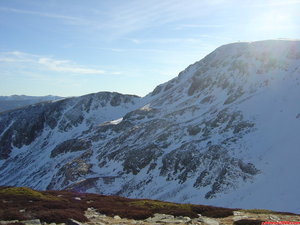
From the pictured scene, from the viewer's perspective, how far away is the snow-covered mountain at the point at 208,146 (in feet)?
164

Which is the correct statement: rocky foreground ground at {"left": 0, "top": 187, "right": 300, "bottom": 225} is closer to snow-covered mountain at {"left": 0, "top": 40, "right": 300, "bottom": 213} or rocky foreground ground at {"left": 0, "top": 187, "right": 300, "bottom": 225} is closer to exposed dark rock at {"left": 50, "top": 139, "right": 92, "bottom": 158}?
snow-covered mountain at {"left": 0, "top": 40, "right": 300, "bottom": 213}

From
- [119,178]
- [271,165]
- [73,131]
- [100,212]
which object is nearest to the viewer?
[100,212]

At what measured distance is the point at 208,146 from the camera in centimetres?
6431

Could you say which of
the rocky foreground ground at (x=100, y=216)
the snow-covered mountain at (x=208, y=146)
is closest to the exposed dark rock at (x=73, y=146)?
the snow-covered mountain at (x=208, y=146)

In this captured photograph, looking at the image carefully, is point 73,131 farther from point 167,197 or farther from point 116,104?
point 167,197

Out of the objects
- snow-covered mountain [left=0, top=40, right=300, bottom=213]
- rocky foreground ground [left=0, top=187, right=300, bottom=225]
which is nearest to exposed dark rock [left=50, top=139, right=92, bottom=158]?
snow-covered mountain [left=0, top=40, right=300, bottom=213]

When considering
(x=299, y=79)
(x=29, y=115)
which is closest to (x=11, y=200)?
(x=299, y=79)

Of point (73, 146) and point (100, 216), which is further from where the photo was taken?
point (73, 146)

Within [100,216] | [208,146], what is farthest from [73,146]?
[100,216]

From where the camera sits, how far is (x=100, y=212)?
18.7m

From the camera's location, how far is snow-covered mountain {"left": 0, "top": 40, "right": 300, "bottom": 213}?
5003cm

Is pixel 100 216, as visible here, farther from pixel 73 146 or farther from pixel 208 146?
pixel 73 146

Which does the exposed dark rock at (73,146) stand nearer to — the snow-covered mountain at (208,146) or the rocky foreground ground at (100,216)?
the snow-covered mountain at (208,146)

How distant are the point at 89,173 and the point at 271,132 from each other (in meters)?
47.9
